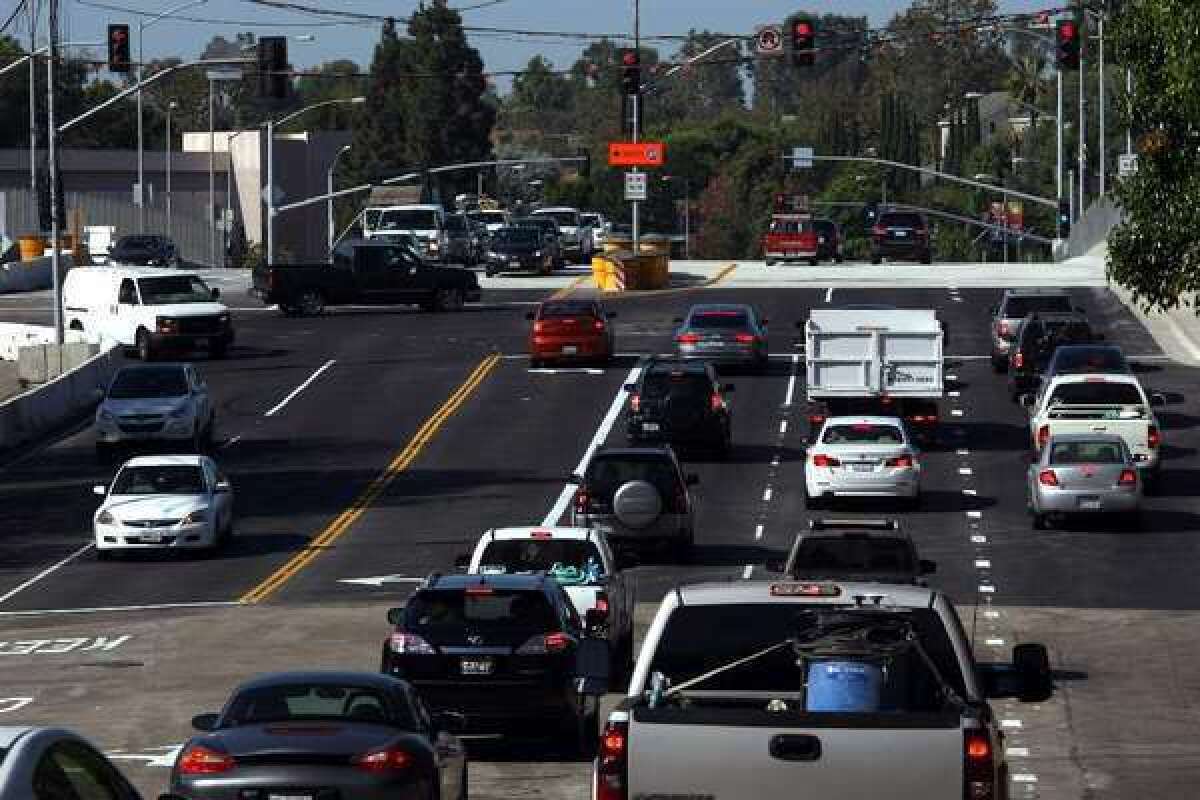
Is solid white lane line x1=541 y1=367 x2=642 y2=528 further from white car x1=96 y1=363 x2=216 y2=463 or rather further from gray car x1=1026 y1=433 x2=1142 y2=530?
white car x1=96 y1=363 x2=216 y2=463

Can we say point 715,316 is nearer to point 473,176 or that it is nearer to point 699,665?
point 699,665

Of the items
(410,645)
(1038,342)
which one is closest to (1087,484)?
(1038,342)

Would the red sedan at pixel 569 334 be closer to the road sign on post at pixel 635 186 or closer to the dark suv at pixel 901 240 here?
the road sign on post at pixel 635 186

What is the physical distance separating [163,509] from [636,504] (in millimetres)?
7510

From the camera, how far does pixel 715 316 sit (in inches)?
2414

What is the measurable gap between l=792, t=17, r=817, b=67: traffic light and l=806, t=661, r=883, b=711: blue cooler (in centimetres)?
6388

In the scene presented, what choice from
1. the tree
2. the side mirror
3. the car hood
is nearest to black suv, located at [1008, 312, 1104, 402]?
the car hood

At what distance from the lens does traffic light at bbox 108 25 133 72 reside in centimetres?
6719

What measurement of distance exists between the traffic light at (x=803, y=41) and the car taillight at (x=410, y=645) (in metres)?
53.0

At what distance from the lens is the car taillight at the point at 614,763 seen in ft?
36.8

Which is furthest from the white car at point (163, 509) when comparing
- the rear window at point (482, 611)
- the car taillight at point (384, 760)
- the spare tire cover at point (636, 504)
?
the car taillight at point (384, 760)

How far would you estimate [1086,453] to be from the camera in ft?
142

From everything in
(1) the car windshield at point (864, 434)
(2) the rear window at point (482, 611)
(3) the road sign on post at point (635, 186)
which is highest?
(3) the road sign on post at point (635, 186)

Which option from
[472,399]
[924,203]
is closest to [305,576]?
[472,399]
